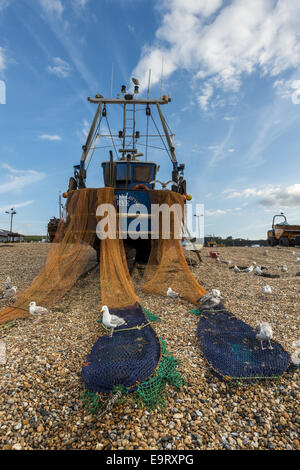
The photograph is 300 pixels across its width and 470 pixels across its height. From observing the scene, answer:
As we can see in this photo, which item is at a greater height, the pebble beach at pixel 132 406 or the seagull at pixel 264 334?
the seagull at pixel 264 334

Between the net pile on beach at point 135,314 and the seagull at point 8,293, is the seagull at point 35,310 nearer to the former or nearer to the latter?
the net pile on beach at point 135,314

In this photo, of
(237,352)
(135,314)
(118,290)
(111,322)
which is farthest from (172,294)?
(237,352)

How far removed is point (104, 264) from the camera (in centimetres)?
568

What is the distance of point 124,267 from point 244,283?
403 centimetres

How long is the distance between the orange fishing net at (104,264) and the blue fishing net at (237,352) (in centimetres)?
132

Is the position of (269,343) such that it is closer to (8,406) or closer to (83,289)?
(8,406)

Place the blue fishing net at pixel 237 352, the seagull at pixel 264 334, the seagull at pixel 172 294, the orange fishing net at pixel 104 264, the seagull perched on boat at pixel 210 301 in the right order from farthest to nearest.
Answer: the seagull at pixel 172 294 → the orange fishing net at pixel 104 264 → the seagull perched on boat at pixel 210 301 → the seagull at pixel 264 334 → the blue fishing net at pixel 237 352

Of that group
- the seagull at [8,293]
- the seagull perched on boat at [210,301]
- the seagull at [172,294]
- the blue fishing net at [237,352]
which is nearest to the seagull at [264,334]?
the blue fishing net at [237,352]

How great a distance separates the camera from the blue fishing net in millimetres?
2871

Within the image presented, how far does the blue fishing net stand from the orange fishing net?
132 centimetres

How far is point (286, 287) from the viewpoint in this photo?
7.07 meters

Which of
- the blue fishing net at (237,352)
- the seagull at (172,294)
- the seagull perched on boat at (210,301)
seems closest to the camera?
the blue fishing net at (237,352)

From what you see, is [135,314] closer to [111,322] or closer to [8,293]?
[111,322]

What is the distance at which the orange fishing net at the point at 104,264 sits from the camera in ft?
16.8
